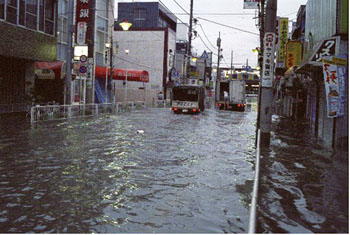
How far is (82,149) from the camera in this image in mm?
13602

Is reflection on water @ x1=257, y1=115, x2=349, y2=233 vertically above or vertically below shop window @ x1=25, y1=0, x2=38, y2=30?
below

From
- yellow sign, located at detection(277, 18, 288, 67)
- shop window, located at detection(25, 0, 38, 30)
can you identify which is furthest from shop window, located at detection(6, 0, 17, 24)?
yellow sign, located at detection(277, 18, 288, 67)

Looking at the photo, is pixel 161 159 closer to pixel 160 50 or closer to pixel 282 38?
pixel 282 38

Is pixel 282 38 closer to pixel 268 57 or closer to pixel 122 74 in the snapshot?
pixel 268 57

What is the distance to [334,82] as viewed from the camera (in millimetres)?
12688

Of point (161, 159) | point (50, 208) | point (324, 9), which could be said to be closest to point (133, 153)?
point (161, 159)

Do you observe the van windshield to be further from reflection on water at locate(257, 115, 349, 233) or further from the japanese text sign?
reflection on water at locate(257, 115, 349, 233)

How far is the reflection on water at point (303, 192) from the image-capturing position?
6254mm

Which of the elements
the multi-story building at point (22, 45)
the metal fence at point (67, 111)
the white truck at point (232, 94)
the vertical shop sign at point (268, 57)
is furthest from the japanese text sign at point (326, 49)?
the white truck at point (232, 94)

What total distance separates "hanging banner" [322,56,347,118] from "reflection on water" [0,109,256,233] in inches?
115

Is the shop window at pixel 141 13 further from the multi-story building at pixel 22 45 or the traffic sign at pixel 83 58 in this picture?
the traffic sign at pixel 83 58

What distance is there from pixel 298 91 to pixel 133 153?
2395 cm

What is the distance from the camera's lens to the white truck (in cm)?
4541

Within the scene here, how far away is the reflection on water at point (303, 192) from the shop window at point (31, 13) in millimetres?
19342
